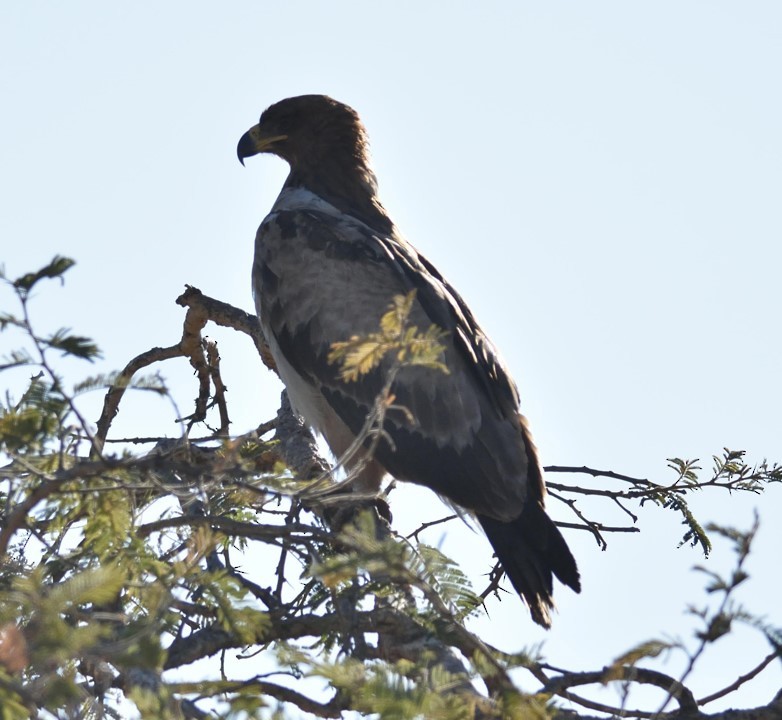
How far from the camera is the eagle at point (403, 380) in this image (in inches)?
217

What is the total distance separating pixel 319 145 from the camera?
7562 millimetres

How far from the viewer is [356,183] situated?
7438 mm

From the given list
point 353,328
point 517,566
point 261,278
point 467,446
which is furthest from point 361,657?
point 261,278

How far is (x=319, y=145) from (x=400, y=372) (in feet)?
7.29

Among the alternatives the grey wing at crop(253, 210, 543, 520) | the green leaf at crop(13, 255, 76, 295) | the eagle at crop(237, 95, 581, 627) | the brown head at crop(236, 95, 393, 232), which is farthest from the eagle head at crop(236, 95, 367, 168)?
the green leaf at crop(13, 255, 76, 295)

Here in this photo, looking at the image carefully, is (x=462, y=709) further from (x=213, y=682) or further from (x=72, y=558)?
(x=72, y=558)

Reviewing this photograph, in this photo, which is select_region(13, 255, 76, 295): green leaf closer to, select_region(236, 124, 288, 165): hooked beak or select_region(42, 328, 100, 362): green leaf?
select_region(42, 328, 100, 362): green leaf

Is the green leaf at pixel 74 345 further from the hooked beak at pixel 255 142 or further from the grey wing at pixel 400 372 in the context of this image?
the hooked beak at pixel 255 142

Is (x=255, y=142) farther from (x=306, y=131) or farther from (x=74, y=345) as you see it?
(x=74, y=345)

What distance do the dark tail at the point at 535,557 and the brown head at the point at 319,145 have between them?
2.47 m

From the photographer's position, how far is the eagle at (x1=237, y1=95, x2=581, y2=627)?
5.52 metres

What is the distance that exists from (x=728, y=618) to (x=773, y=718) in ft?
3.01

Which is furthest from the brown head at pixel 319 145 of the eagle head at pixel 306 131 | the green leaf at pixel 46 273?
the green leaf at pixel 46 273

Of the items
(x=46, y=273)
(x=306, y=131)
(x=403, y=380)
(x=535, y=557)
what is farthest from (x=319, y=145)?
(x=46, y=273)
